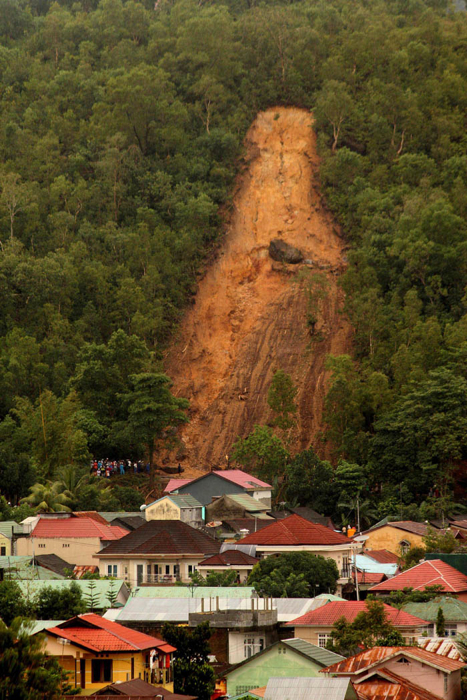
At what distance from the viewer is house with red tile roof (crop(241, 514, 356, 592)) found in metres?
50.6

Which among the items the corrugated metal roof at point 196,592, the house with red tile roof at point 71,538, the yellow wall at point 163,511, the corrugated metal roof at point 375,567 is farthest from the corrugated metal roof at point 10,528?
the corrugated metal roof at point 375,567

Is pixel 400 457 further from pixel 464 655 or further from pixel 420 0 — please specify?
pixel 420 0

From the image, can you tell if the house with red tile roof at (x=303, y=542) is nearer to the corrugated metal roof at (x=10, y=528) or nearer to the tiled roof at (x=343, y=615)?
the tiled roof at (x=343, y=615)

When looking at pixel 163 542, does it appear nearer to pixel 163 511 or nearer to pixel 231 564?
pixel 231 564

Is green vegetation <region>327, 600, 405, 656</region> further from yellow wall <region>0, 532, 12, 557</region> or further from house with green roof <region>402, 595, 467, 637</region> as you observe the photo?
yellow wall <region>0, 532, 12, 557</region>

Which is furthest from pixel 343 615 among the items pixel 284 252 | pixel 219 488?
pixel 284 252

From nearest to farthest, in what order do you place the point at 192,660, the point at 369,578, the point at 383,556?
the point at 192,660 < the point at 369,578 < the point at 383,556

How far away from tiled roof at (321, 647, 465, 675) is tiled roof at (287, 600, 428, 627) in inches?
185

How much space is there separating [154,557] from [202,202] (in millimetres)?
41286

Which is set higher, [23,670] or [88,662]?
[23,670]

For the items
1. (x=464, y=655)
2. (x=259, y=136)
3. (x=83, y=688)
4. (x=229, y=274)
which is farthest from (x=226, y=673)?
(x=259, y=136)

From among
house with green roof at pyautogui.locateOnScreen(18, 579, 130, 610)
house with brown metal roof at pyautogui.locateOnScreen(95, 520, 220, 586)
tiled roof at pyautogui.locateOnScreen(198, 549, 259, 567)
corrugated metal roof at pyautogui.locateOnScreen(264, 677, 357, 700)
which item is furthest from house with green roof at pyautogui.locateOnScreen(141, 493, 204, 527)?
corrugated metal roof at pyautogui.locateOnScreen(264, 677, 357, 700)

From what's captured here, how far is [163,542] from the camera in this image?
164ft

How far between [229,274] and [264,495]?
24309 mm
